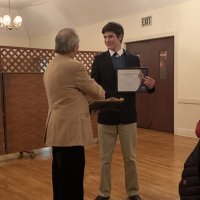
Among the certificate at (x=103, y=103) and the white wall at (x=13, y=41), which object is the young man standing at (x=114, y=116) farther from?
the white wall at (x=13, y=41)

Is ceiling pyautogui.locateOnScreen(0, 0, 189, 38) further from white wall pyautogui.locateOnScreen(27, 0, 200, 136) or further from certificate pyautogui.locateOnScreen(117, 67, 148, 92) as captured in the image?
certificate pyautogui.locateOnScreen(117, 67, 148, 92)

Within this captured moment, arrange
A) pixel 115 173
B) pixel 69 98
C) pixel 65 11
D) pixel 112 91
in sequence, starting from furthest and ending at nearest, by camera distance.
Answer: pixel 65 11 < pixel 115 173 < pixel 112 91 < pixel 69 98

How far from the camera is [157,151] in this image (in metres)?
4.25

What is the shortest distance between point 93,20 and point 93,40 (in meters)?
0.43

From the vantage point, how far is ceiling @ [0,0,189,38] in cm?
598

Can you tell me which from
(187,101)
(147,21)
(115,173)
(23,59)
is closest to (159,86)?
(187,101)

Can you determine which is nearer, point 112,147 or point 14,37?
point 112,147

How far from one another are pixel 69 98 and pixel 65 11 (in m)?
5.95

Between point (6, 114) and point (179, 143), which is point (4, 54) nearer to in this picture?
point (6, 114)

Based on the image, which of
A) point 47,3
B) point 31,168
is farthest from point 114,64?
point 47,3

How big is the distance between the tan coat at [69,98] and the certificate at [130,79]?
0.49 m

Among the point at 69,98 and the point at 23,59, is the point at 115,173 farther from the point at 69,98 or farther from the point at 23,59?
the point at 23,59

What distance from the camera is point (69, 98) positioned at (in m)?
1.80

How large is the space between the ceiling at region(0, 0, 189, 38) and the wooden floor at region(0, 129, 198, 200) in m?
2.60
